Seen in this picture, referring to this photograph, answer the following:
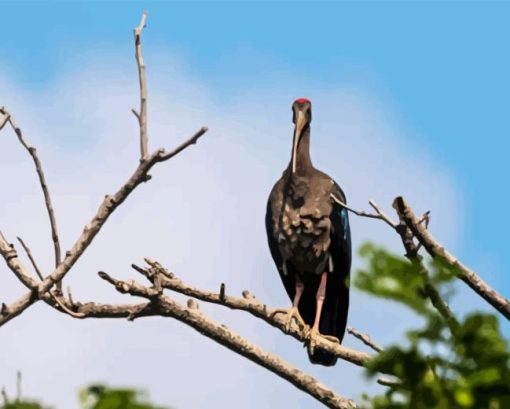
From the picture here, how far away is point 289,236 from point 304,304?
76 cm

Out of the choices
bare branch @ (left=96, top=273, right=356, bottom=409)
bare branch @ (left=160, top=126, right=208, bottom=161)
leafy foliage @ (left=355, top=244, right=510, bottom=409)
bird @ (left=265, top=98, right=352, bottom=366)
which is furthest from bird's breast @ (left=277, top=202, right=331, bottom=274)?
leafy foliage @ (left=355, top=244, right=510, bottom=409)

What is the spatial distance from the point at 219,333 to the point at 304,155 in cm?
492

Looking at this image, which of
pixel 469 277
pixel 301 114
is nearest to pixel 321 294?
pixel 301 114

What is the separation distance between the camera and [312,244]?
9898 millimetres

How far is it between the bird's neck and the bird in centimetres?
13

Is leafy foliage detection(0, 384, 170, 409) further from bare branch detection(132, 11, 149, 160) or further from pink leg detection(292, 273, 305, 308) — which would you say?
pink leg detection(292, 273, 305, 308)

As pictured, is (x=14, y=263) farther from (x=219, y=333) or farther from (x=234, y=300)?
(x=234, y=300)

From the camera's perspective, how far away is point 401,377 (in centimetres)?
126

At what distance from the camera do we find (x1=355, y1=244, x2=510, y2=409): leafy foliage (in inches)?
48.4

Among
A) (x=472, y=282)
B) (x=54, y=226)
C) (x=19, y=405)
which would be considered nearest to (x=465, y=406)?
(x=19, y=405)

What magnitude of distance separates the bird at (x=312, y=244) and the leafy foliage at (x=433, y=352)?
8457 mm

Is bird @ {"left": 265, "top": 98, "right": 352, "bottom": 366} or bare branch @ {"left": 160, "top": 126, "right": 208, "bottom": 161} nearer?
bare branch @ {"left": 160, "top": 126, "right": 208, "bottom": 161}

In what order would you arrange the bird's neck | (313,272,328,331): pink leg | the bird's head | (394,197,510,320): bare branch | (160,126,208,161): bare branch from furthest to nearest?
the bird's head → the bird's neck → (313,272,328,331): pink leg → (160,126,208,161): bare branch → (394,197,510,320): bare branch

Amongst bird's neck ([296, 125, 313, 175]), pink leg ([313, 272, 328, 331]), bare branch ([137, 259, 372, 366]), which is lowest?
bare branch ([137, 259, 372, 366])
